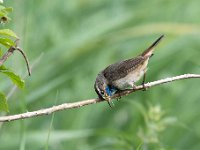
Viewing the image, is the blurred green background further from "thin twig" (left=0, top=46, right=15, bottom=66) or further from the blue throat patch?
"thin twig" (left=0, top=46, right=15, bottom=66)

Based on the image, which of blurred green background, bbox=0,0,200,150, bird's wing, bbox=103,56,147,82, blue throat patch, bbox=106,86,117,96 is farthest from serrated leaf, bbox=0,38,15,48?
blurred green background, bbox=0,0,200,150

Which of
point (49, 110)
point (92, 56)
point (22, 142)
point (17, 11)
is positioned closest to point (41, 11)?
point (17, 11)

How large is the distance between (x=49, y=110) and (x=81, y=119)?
3207 mm

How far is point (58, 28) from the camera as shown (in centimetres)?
674

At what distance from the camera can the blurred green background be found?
545 centimetres

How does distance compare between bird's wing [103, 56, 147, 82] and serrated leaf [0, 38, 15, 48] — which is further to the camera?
bird's wing [103, 56, 147, 82]

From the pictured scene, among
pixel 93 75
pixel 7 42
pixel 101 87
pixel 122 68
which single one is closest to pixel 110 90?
pixel 101 87

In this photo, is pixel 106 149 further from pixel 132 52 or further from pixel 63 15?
pixel 63 15

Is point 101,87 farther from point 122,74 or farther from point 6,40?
point 6,40

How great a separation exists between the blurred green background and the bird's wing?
808 mm

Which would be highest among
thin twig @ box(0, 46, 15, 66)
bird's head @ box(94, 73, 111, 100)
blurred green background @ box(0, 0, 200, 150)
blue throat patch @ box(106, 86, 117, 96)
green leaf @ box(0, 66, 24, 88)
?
thin twig @ box(0, 46, 15, 66)

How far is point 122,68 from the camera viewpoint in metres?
4.41

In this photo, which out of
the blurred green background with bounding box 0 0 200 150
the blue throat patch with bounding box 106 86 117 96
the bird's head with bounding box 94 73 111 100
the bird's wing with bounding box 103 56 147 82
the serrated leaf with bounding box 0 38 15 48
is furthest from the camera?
the blurred green background with bounding box 0 0 200 150

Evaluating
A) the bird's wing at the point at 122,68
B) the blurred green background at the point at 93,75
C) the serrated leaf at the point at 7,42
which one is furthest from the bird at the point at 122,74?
the serrated leaf at the point at 7,42
